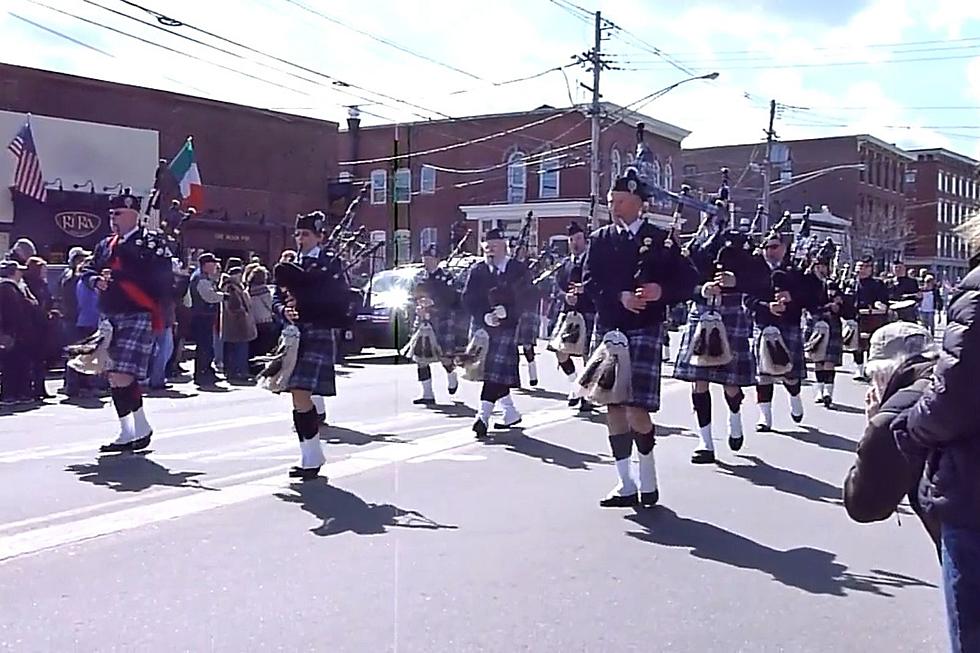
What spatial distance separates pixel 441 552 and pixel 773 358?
5965mm

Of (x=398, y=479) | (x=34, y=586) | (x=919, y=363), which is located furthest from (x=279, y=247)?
(x=919, y=363)

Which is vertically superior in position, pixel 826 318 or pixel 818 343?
pixel 826 318

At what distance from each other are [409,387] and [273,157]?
2017 centimetres

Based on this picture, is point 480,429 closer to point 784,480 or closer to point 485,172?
point 784,480

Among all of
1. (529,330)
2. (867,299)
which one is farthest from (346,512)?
(867,299)

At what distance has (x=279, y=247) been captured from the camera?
3353cm

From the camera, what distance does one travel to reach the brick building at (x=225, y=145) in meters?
27.5

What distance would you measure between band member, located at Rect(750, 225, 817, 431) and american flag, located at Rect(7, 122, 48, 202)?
60.4ft

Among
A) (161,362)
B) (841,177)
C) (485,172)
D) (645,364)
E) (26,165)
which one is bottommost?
(161,362)

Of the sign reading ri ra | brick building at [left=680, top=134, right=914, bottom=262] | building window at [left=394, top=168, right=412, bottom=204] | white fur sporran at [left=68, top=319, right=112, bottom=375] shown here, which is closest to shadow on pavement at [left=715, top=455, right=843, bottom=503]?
white fur sporran at [left=68, top=319, right=112, bottom=375]

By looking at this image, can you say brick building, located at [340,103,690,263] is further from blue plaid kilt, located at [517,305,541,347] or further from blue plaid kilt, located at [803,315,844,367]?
blue plaid kilt, located at [803,315,844,367]

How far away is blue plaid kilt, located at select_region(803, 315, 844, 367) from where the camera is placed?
1441 cm

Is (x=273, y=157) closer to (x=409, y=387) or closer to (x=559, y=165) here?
(x=559, y=165)

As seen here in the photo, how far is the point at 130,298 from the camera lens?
925 cm
